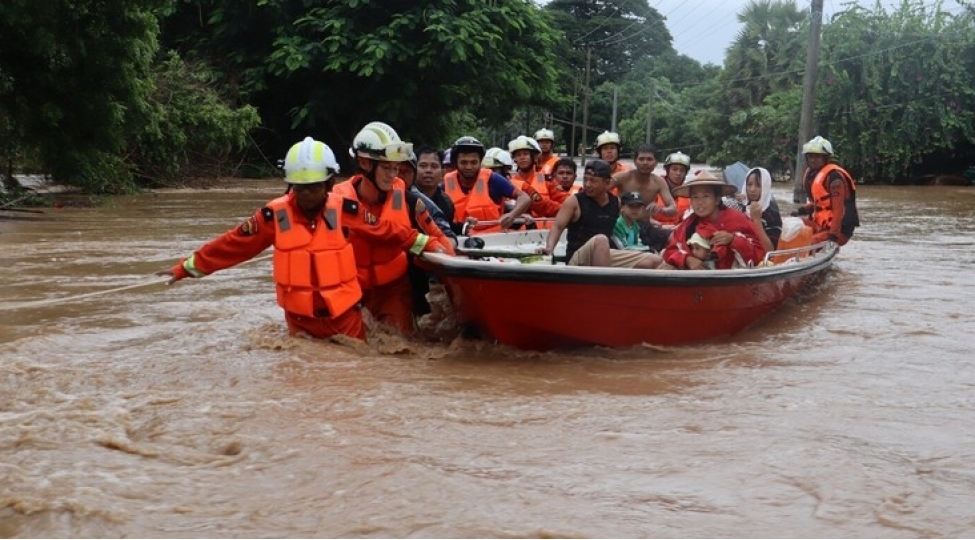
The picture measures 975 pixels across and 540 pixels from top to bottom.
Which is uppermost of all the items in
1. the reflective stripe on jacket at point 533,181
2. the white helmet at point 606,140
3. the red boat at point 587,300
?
the white helmet at point 606,140

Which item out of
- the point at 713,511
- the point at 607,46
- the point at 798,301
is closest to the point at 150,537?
the point at 713,511

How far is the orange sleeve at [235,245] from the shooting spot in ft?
Result: 19.6

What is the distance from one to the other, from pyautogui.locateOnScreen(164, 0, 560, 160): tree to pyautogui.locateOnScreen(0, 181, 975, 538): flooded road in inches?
633

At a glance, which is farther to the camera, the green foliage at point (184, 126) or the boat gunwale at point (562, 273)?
the green foliage at point (184, 126)

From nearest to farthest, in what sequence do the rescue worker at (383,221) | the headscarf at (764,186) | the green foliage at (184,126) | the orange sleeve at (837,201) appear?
the rescue worker at (383,221), the headscarf at (764,186), the orange sleeve at (837,201), the green foliage at (184,126)

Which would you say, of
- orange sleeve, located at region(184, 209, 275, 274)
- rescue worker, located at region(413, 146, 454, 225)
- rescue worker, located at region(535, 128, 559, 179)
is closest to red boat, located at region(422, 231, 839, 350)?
rescue worker, located at region(413, 146, 454, 225)

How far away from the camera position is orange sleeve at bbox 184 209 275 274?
5.97m

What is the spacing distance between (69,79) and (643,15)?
52.4 metres

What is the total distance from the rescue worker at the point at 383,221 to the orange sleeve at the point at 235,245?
614 mm

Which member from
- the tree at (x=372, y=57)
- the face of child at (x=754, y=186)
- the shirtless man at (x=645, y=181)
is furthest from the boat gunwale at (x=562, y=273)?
the tree at (x=372, y=57)

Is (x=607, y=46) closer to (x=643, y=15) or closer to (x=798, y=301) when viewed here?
(x=643, y=15)

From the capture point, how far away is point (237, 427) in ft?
16.4

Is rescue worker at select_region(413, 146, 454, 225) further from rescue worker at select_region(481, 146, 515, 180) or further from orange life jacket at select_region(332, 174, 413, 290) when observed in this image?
rescue worker at select_region(481, 146, 515, 180)

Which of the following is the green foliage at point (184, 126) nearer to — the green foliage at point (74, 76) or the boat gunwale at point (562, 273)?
the green foliage at point (74, 76)
